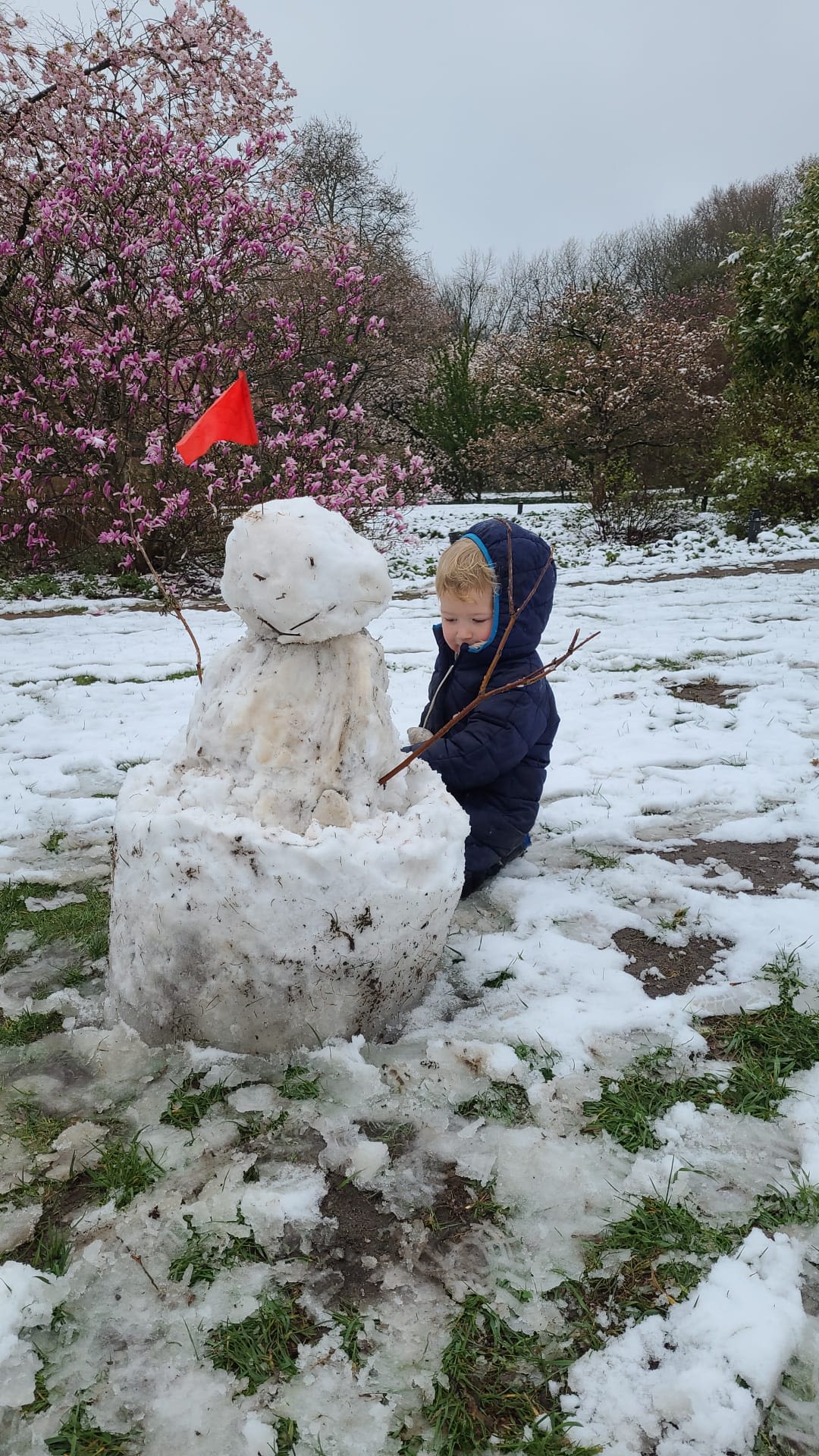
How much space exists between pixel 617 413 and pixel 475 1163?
15.6m

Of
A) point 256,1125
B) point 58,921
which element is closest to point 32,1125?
point 256,1125

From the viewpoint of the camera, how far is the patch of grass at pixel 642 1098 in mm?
1821

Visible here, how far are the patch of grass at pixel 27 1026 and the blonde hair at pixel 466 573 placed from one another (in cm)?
171

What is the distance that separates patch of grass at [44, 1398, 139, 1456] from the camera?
1212 millimetres

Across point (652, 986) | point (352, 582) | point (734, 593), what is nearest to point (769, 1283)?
point (652, 986)

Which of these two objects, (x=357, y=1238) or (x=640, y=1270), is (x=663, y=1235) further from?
(x=357, y=1238)

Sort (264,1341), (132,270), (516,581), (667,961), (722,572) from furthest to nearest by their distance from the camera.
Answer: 1. (722,572)
2. (132,270)
3. (516,581)
4. (667,961)
5. (264,1341)

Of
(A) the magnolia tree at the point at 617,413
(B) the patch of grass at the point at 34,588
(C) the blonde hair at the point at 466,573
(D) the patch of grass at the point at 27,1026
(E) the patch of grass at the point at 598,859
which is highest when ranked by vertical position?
(A) the magnolia tree at the point at 617,413

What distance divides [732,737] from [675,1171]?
315 centimetres

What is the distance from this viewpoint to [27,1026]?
217 centimetres

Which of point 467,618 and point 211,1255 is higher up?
point 467,618

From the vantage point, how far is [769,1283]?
1452 millimetres

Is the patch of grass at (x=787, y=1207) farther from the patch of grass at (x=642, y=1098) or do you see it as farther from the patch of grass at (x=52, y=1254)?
the patch of grass at (x=52, y=1254)

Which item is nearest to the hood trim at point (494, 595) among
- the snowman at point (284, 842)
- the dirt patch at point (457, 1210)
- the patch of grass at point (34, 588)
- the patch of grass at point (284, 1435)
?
the snowman at point (284, 842)
